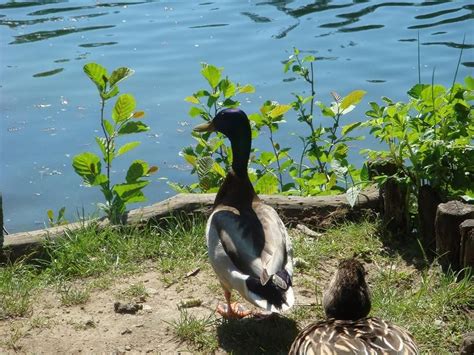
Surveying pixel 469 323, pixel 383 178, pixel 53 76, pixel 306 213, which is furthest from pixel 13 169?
pixel 469 323

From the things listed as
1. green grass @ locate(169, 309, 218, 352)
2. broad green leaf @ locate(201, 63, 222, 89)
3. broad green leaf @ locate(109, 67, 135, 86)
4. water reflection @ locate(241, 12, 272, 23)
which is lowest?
green grass @ locate(169, 309, 218, 352)

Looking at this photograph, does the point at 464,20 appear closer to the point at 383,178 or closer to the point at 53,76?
the point at 53,76

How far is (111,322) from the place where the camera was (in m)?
5.18

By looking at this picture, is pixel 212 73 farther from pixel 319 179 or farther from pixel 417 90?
pixel 417 90

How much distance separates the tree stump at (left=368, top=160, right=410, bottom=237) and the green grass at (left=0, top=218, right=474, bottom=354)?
0.09m

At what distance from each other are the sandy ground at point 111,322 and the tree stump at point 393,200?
0.93 metres

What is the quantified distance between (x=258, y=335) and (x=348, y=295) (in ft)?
2.39

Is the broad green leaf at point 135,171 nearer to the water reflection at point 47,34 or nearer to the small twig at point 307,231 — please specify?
the small twig at point 307,231

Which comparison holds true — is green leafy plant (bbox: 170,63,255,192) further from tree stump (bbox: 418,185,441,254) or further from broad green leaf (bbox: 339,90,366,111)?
tree stump (bbox: 418,185,441,254)

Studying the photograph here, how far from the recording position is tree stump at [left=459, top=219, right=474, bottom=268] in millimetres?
5215

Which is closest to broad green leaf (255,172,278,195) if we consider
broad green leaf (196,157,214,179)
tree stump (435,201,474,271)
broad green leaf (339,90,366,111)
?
broad green leaf (196,157,214,179)

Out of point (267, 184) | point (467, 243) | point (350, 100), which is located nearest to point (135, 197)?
point (267, 184)

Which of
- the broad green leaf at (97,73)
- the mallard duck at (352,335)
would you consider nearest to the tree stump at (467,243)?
the mallard duck at (352,335)

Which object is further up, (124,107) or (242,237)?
(124,107)
